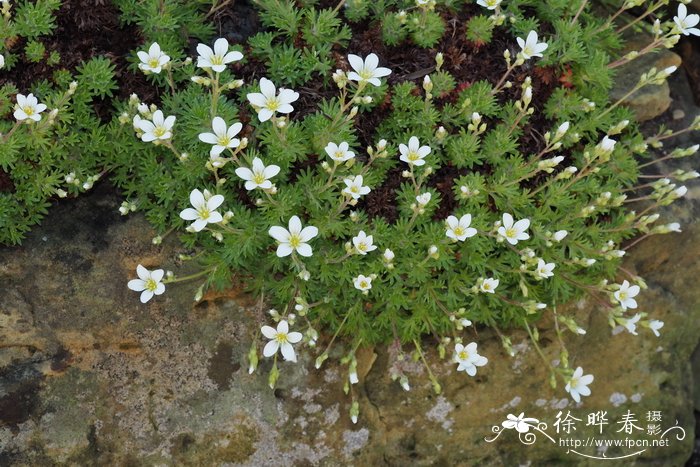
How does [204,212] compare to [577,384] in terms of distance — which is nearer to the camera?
[204,212]

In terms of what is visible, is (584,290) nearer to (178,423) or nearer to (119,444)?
(178,423)

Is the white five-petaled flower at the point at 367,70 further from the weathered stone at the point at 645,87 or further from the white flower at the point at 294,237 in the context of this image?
the weathered stone at the point at 645,87

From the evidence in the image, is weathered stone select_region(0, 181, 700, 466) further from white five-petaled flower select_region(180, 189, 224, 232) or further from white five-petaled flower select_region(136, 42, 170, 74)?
white five-petaled flower select_region(136, 42, 170, 74)

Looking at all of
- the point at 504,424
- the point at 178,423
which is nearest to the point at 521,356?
the point at 504,424

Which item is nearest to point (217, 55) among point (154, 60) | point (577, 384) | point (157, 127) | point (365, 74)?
point (154, 60)

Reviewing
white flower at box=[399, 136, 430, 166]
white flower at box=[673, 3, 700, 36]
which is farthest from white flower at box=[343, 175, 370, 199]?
white flower at box=[673, 3, 700, 36]

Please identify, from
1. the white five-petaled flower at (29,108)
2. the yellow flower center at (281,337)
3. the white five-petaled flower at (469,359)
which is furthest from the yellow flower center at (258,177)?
the white five-petaled flower at (469,359)

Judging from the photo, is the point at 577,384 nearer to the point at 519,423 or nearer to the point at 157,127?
the point at 519,423

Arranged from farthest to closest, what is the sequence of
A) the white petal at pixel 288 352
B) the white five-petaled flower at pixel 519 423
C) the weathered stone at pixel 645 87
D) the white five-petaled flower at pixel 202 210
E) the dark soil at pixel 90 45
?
the weathered stone at pixel 645 87 → the white five-petaled flower at pixel 519 423 → the dark soil at pixel 90 45 → the white petal at pixel 288 352 → the white five-petaled flower at pixel 202 210

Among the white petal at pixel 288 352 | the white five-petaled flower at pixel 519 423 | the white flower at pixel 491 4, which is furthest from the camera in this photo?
the white five-petaled flower at pixel 519 423
